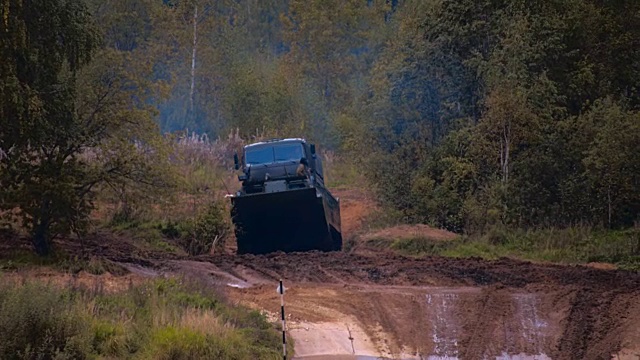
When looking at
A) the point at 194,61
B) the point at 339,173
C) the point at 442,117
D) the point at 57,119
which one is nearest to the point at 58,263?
the point at 57,119

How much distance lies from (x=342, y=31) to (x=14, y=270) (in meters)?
42.1

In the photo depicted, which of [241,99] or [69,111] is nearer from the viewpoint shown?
[69,111]

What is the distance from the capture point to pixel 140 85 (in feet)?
72.5

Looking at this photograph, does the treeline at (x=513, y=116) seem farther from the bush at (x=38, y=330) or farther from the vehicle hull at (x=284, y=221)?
the bush at (x=38, y=330)

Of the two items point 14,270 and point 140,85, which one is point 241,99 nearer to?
point 140,85

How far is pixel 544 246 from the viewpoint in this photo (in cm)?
2358

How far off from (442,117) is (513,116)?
13.8 feet

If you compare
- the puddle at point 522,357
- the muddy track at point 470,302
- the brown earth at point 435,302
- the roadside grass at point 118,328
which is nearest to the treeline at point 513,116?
the brown earth at point 435,302

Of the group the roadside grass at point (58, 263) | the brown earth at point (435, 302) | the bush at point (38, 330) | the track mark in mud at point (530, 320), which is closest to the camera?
the bush at point (38, 330)

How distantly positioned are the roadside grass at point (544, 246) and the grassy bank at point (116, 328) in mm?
10248

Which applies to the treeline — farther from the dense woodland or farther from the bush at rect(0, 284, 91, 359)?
the bush at rect(0, 284, 91, 359)

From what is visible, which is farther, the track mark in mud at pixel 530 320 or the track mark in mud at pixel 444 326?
the track mark in mud at pixel 530 320

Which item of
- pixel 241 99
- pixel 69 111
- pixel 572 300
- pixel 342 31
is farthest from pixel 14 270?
Result: pixel 342 31

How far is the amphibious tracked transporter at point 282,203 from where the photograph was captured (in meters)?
23.3
